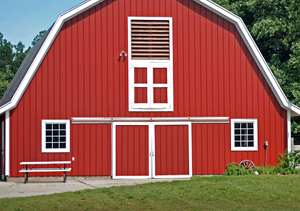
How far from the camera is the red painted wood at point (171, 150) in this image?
1873 cm

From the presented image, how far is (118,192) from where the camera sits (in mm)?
13883

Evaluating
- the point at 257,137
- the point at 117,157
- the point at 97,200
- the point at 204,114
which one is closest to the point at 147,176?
the point at 117,157

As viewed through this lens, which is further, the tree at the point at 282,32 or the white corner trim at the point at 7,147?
the tree at the point at 282,32

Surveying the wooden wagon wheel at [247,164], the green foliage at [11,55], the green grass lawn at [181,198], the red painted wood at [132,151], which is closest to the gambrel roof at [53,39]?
the wooden wagon wheel at [247,164]

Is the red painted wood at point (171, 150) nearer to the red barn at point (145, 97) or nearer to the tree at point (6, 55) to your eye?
the red barn at point (145, 97)

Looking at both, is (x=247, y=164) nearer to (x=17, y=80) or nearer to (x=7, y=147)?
(x=7, y=147)

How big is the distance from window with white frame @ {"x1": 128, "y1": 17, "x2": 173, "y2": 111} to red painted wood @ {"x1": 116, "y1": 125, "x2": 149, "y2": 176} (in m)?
0.82

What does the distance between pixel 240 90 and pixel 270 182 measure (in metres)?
4.57

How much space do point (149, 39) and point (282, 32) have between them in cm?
1732

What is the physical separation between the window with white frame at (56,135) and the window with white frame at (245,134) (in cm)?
606

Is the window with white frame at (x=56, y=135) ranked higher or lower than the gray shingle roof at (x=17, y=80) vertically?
lower

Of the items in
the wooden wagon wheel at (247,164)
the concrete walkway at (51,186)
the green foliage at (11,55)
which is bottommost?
the concrete walkway at (51,186)

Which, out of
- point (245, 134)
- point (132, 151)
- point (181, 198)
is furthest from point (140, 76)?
point (181, 198)

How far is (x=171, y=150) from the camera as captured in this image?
18.8 meters
